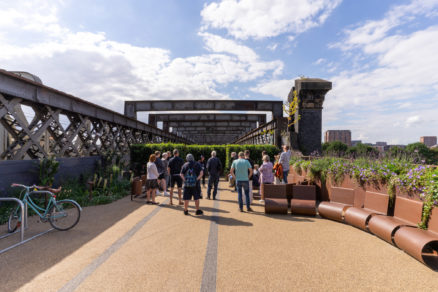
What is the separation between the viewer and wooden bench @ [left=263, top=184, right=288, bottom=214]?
702 cm

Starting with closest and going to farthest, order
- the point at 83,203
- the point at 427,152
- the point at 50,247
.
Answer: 1. the point at 50,247
2. the point at 83,203
3. the point at 427,152

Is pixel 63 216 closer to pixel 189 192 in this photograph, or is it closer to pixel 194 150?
pixel 189 192

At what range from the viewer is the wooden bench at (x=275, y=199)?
7.02 m

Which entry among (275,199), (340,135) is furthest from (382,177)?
(340,135)

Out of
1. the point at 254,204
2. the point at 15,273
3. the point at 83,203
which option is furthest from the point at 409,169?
the point at 83,203

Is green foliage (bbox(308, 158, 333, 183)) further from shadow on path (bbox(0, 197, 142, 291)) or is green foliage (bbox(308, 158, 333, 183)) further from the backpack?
shadow on path (bbox(0, 197, 142, 291))

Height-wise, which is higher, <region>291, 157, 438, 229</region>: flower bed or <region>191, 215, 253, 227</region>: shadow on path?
<region>291, 157, 438, 229</region>: flower bed

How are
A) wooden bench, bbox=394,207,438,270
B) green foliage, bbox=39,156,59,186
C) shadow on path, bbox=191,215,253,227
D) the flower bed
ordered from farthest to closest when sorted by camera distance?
green foliage, bbox=39,156,59,186 → shadow on path, bbox=191,215,253,227 → the flower bed → wooden bench, bbox=394,207,438,270

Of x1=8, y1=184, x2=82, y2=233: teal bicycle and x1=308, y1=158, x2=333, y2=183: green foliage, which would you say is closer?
x1=8, y1=184, x2=82, y2=233: teal bicycle

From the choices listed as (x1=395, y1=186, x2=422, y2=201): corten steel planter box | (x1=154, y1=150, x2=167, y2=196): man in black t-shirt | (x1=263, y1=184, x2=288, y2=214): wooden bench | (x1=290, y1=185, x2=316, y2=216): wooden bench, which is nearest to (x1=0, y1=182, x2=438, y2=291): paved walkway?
(x1=290, y1=185, x2=316, y2=216): wooden bench

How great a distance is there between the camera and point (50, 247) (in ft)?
15.1

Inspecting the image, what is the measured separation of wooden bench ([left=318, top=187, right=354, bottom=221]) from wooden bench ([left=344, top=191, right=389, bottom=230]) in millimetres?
267

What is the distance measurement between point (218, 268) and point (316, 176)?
20.9 feet

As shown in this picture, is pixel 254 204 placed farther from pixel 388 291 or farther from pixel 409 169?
pixel 388 291
